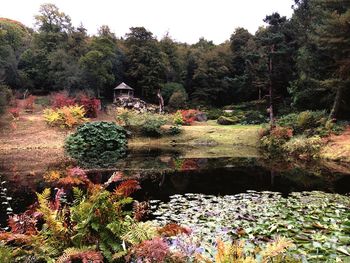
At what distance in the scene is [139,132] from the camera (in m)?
25.3

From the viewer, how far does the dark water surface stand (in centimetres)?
988

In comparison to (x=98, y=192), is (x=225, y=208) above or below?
below

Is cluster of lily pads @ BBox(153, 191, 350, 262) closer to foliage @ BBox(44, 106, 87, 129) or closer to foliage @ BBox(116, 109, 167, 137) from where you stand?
foliage @ BBox(116, 109, 167, 137)

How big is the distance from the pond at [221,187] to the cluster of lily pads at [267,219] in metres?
0.02

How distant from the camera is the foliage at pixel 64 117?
82.0 feet

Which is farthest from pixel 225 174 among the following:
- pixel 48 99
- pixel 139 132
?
pixel 48 99

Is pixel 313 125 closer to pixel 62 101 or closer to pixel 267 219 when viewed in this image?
pixel 267 219

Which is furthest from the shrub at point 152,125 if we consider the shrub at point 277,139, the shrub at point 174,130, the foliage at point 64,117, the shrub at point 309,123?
the shrub at point 309,123

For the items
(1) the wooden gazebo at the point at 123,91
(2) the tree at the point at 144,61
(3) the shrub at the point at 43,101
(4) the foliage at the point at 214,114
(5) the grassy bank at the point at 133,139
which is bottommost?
(5) the grassy bank at the point at 133,139

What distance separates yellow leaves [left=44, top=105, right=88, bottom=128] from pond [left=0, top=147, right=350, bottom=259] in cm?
608

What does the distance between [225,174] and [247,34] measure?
31.9m

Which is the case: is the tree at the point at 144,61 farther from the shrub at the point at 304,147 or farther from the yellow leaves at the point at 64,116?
the shrub at the point at 304,147

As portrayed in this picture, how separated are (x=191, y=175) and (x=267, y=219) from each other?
6167 mm

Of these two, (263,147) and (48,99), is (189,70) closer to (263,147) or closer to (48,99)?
(48,99)
